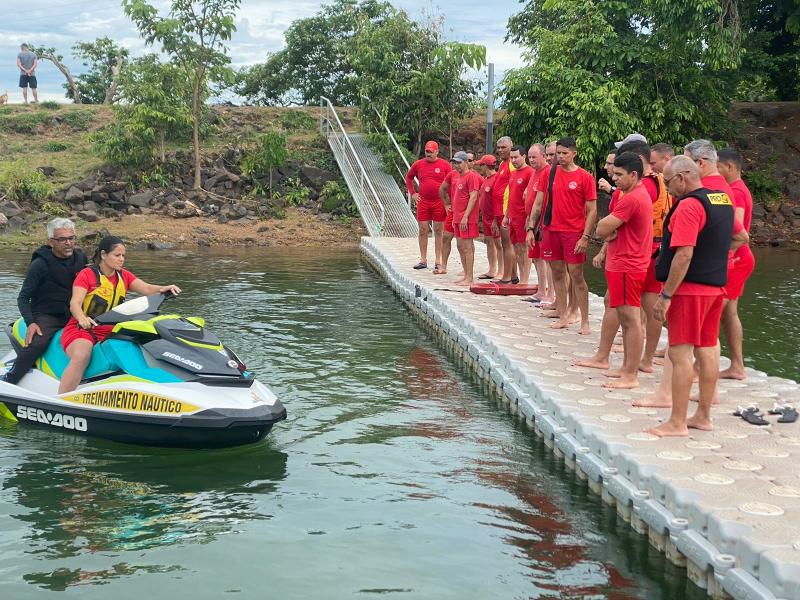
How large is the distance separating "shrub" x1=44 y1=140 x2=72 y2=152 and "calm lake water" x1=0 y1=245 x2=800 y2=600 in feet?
69.6

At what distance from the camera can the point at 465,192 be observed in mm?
14102

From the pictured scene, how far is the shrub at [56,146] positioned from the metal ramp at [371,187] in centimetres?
782

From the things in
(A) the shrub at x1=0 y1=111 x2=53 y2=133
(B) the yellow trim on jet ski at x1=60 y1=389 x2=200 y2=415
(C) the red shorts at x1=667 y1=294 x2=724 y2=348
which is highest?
(A) the shrub at x1=0 y1=111 x2=53 y2=133

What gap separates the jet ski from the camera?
696 cm

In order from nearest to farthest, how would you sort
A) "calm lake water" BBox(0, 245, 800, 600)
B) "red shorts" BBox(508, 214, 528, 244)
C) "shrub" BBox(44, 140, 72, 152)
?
"calm lake water" BBox(0, 245, 800, 600) → "red shorts" BBox(508, 214, 528, 244) → "shrub" BBox(44, 140, 72, 152)

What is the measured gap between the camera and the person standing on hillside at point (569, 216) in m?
10.3

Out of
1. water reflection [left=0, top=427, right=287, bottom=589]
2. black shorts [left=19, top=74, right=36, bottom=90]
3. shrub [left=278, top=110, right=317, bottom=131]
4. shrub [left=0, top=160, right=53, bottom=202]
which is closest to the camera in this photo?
water reflection [left=0, top=427, right=287, bottom=589]

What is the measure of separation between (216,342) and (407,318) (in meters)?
6.84

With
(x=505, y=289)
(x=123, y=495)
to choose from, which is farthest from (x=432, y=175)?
(x=123, y=495)

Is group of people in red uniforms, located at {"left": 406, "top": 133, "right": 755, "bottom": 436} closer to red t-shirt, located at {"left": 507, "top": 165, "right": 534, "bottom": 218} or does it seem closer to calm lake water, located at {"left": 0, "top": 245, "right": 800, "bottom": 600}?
red t-shirt, located at {"left": 507, "top": 165, "right": 534, "bottom": 218}

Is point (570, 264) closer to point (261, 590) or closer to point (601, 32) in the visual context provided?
point (261, 590)

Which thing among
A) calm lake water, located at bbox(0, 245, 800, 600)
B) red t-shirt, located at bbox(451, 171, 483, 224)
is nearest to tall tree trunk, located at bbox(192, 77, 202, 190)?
red t-shirt, located at bbox(451, 171, 483, 224)

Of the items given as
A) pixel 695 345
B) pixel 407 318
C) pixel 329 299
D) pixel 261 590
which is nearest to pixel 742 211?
pixel 695 345

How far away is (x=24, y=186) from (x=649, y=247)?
20715 millimetres
